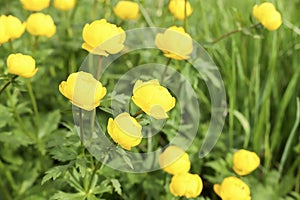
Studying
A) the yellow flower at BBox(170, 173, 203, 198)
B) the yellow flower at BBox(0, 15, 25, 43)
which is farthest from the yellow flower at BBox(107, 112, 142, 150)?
the yellow flower at BBox(0, 15, 25, 43)

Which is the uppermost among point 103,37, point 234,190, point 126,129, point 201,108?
point 103,37

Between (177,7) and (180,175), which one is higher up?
(177,7)

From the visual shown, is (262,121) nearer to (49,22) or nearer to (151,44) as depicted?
(151,44)

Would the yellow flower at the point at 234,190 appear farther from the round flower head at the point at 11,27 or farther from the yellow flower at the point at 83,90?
the round flower head at the point at 11,27

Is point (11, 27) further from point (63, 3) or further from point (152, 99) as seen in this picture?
point (152, 99)

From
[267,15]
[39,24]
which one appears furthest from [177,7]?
[39,24]

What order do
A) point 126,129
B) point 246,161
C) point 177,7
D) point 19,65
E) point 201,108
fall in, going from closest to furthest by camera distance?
point 126,129 < point 19,65 < point 246,161 < point 177,7 < point 201,108

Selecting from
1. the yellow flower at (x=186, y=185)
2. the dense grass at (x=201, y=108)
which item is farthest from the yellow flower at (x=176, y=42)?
the yellow flower at (x=186, y=185)

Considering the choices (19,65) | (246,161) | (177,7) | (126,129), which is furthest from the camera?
(177,7)
